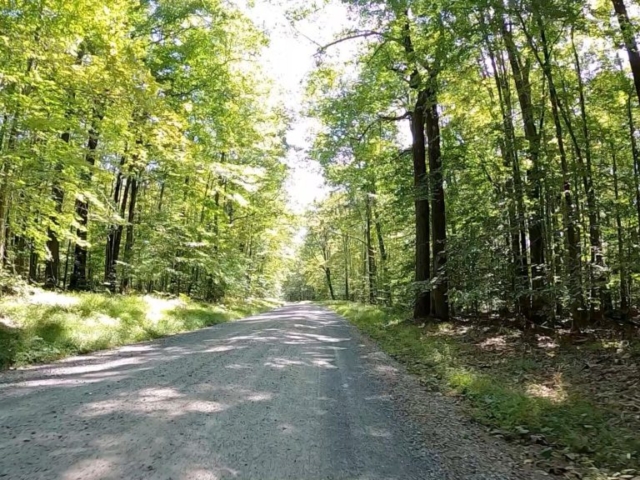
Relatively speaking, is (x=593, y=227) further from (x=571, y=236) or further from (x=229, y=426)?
(x=229, y=426)

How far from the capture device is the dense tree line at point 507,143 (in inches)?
323

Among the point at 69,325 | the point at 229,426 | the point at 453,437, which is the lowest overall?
the point at 453,437

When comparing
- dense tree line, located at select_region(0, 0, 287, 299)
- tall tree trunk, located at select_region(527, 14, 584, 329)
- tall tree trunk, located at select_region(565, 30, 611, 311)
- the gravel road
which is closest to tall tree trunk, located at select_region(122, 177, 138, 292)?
dense tree line, located at select_region(0, 0, 287, 299)

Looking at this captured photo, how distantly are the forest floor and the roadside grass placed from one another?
642 centimetres

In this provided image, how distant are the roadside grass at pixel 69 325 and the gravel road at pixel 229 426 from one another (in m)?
0.72

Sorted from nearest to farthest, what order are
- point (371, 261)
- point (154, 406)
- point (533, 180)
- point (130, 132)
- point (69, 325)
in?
1. point (154, 406)
2. point (69, 325)
3. point (533, 180)
4. point (130, 132)
5. point (371, 261)

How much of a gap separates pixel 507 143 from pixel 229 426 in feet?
30.8

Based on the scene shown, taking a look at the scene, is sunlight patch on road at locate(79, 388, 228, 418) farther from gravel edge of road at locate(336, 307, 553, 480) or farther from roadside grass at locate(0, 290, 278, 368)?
roadside grass at locate(0, 290, 278, 368)

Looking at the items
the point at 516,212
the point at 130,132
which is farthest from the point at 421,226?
the point at 130,132

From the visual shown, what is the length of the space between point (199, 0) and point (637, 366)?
1567cm

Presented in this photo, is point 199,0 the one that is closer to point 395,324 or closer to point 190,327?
point 190,327

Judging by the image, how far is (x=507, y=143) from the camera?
35.3ft

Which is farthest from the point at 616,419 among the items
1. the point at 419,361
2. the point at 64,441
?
the point at 64,441

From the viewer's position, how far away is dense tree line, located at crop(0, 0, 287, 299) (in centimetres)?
880
